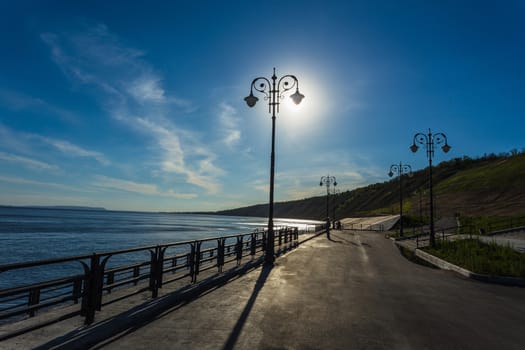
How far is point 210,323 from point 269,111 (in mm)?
10573

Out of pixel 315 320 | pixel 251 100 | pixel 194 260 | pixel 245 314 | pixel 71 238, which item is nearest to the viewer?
pixel 315 320

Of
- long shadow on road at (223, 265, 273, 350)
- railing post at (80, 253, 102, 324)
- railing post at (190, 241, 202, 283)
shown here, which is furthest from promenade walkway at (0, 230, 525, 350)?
railing post at (190, 241, 202, 283)

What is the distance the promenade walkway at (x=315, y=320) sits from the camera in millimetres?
4691

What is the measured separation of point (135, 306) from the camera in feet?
19.8

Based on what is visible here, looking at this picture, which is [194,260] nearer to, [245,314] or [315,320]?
[245,314]

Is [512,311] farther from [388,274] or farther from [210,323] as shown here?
[210,323]

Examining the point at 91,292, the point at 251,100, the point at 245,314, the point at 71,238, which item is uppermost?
the point at 251,100

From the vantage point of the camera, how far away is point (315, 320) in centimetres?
583

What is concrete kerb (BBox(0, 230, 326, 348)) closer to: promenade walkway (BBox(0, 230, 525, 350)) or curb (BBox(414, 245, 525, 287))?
promenade walkway (BBox(0, 230, 525, 350))

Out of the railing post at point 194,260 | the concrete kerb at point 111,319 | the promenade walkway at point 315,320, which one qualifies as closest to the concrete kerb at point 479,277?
the promenade walkway at point 315,320

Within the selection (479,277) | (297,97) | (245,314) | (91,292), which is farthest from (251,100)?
(479,277)

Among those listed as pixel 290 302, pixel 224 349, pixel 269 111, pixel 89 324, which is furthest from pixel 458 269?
pixel 89 324

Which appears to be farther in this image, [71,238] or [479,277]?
[71,238]

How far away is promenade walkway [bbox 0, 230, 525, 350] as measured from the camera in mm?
4691
